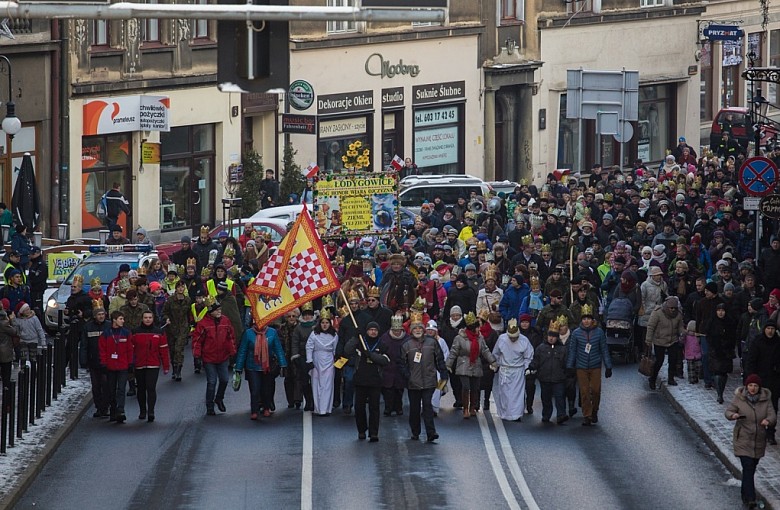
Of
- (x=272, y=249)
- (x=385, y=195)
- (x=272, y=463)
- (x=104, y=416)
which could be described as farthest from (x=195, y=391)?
(x=385, y=195)

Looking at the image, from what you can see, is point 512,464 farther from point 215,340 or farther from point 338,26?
point 338,26

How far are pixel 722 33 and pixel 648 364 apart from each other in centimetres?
3430

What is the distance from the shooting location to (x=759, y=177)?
94.2 ft

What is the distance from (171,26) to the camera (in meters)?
44.2

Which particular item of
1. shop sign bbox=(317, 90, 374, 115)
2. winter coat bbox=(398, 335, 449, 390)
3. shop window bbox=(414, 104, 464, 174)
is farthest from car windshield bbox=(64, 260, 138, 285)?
shop window bbox=(414, 104, 464, 174)

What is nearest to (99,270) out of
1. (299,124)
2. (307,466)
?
(307,466)

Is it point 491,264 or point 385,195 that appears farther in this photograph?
point 385,195

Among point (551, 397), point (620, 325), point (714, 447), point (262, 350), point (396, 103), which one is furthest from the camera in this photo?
point (396, 103)

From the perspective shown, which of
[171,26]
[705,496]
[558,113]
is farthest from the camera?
[558,113]

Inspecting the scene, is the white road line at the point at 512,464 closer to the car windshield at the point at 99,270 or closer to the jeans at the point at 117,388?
the jeans at the point at 117,388

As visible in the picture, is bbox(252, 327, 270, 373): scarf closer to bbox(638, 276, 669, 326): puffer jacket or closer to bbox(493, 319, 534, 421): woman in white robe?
bbox(493, 319, 534, 421): woman in white robe

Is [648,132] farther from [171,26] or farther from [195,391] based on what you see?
[195,391]

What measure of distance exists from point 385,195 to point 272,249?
3.06m

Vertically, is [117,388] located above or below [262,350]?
below
